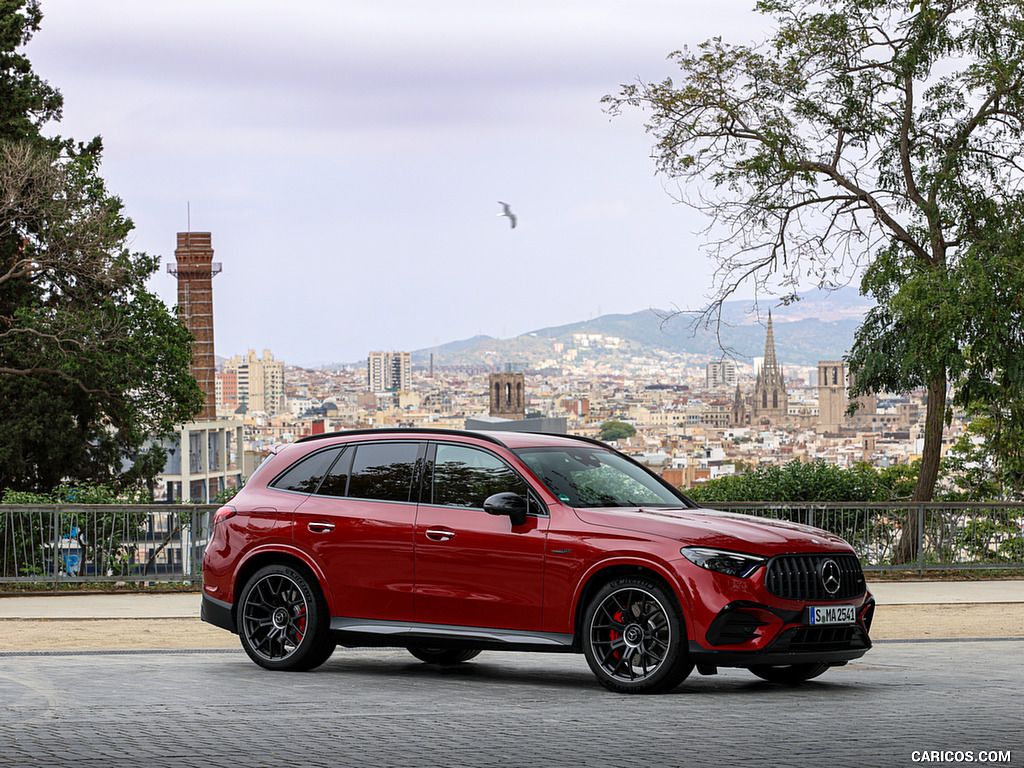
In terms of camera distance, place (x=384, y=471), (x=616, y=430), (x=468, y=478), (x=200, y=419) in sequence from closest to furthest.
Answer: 1. (x=468, y=478)
2. (x=384, y=471)
3. (x=200, y=419)
4. (x=616, y=430)

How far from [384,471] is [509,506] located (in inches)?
52.6

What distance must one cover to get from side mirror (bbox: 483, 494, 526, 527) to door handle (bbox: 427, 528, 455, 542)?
45 cm

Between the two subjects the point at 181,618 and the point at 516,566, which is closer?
the point at 516,566

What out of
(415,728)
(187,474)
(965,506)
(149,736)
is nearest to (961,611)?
(965,506)

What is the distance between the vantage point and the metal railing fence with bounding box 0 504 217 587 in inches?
709

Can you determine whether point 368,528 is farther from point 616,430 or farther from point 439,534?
point 616,430

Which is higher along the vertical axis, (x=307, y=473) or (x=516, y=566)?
(x=307, y=473)

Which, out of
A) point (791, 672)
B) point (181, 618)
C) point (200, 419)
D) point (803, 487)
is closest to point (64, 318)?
point (181, 618)

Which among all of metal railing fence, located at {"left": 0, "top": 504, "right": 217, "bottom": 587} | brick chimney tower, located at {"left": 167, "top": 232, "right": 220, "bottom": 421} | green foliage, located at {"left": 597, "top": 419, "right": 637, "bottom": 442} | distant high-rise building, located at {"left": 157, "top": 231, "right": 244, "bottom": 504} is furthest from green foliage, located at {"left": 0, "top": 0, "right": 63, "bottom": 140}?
green foliage, located at {"left": 597, "top": 419, "right": 637, "bottom": 442}

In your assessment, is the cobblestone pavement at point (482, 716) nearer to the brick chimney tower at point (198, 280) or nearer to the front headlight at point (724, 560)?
the front headlight at point (724, 560)

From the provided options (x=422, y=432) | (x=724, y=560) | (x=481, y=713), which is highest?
(x=422, y=432)

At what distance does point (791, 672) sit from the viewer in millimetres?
9531

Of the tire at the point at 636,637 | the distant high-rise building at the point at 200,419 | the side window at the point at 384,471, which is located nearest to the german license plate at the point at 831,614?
the tire at the point at 636,637

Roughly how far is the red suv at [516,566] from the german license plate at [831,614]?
13 mm
